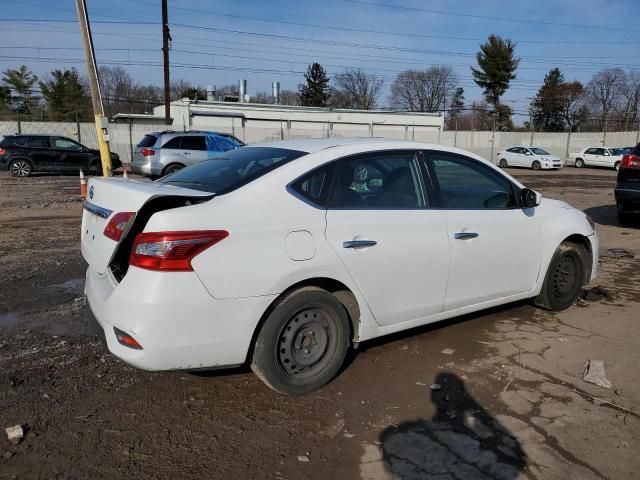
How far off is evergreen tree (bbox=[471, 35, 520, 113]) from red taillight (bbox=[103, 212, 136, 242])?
72.9 metres

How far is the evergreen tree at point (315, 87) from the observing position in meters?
77.0

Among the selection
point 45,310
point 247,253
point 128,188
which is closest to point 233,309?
point 247,253

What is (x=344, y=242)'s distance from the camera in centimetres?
340

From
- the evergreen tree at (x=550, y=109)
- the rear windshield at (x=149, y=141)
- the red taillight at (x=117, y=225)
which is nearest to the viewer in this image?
the red taillight at (x=117, y=225)

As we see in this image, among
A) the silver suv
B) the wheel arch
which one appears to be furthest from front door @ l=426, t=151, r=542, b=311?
the silver suv

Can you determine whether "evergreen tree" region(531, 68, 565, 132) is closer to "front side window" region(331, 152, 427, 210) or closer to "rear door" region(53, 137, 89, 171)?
"rear door" region(53, 137, 89, 171)

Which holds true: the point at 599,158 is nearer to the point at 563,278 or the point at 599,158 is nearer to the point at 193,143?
the point at 193,143

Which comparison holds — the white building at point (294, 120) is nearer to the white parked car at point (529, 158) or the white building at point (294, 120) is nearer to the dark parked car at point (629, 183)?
the white parked car at point (529, 158)

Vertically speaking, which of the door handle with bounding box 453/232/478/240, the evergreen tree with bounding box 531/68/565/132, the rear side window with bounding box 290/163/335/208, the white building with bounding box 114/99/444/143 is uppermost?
the evergreen tree with bounding box 531/68/565/132

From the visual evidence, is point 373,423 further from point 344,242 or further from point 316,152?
point 316,152

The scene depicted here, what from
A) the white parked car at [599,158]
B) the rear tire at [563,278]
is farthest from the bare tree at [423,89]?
the rear tire at [563,278]

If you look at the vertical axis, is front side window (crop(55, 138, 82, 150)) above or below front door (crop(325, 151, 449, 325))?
above

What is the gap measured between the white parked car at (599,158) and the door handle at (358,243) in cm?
3683

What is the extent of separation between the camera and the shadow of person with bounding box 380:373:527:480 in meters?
2.70
